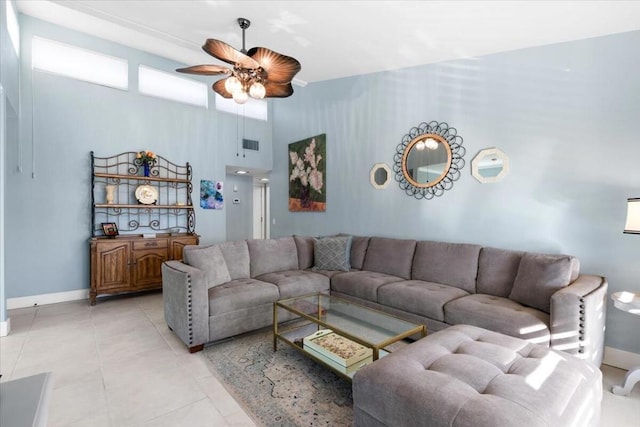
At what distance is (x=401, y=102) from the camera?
4098mm

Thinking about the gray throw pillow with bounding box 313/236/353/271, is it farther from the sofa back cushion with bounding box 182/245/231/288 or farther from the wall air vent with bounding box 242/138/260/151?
the wall air vent with bounding box 242/138/260/151

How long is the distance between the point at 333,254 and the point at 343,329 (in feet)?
5.89

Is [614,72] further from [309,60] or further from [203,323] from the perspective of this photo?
[203,323]

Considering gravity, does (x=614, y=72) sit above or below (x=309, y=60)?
below

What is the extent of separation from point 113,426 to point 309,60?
4252mm

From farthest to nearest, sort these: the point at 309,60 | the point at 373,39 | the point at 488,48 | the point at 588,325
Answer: the point at 309,60 → the point at 373,39 → the point at 488,48 → the point at 588,325

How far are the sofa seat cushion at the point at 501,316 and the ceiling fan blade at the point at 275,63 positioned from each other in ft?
8.34

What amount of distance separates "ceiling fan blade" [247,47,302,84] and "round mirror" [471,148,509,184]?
7.20 ft

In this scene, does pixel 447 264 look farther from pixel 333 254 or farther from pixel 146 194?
pixel 146 194

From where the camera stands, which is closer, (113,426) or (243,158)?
(113,426)

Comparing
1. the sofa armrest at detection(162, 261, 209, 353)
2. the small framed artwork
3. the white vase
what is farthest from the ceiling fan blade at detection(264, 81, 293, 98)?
the small framed artwork

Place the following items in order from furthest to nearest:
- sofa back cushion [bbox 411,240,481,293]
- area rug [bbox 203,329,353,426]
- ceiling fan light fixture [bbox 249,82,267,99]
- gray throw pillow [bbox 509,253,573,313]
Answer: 1. sofa back cushion [bbox 411,240,481,293]
2. ceiling fan light fixture [bbox 249,82,267,99]
3. gray throw pillow [bbox 509,253,573,313]
4. area rug [bbox 203,329,353,426]

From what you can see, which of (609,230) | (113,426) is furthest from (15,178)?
(609,230)

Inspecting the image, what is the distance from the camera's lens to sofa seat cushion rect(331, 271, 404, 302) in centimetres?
331
